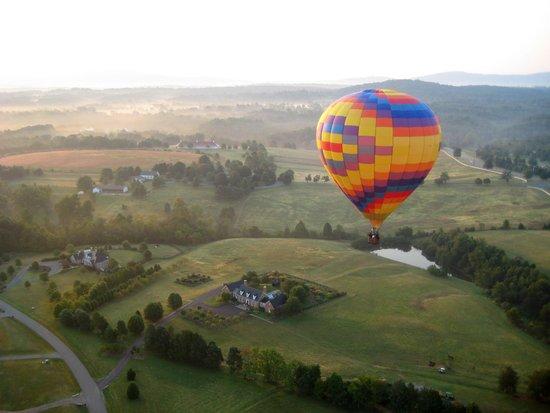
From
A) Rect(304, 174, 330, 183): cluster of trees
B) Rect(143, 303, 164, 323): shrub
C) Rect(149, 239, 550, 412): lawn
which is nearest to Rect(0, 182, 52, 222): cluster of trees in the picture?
Rect(149, 239, 550, 412): lawn

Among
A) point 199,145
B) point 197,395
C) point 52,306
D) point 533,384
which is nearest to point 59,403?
point 197,395

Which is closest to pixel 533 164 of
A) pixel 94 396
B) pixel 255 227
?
pixel 255 227

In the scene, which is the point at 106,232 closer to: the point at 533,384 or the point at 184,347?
the point at 184,347

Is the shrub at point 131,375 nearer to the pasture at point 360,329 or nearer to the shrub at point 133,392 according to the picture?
the pasture at point 360,329

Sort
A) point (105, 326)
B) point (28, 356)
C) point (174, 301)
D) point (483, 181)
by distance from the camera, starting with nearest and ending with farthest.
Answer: point (28, 356), point (105, 326), point (174, 301), point (483, 181)

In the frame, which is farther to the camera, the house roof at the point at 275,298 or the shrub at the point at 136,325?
the house roof at the point at 275,298

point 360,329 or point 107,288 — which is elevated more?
point 107,288

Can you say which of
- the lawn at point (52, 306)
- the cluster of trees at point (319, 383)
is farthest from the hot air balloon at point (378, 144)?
the lawn at point (52, 306)
